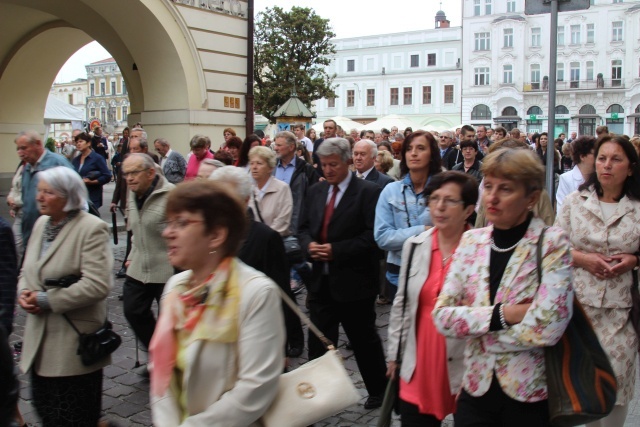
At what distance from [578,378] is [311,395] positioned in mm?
1103

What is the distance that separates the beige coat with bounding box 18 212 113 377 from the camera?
4043 mm

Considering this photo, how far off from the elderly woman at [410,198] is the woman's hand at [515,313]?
7.99 ft

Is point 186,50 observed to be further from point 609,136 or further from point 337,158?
point 609,136

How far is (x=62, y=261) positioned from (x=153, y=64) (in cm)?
1281

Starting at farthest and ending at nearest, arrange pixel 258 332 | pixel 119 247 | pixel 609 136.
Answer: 1. pixel 119 247
2. pixel 609 136
3. pixel 258 332

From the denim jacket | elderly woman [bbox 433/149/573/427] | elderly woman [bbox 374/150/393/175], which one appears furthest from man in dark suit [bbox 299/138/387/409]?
elderly woman [bbox 374/150/393/175]

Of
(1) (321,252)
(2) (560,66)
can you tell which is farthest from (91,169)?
(2) (560,66)

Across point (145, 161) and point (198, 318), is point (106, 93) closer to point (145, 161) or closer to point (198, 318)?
point (145, 161)

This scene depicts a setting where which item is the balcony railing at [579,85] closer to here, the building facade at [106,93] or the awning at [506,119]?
the awning at [506,119]

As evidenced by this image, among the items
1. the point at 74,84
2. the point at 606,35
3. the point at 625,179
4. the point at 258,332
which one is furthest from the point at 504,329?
the point at 74,84

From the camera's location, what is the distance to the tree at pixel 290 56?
36844mm

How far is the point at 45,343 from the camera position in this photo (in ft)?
13.4

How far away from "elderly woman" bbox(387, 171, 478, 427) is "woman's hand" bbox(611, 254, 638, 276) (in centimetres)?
99

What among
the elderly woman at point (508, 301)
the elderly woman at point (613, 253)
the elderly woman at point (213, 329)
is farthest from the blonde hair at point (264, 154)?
the elderly woman at point (213, 329)
